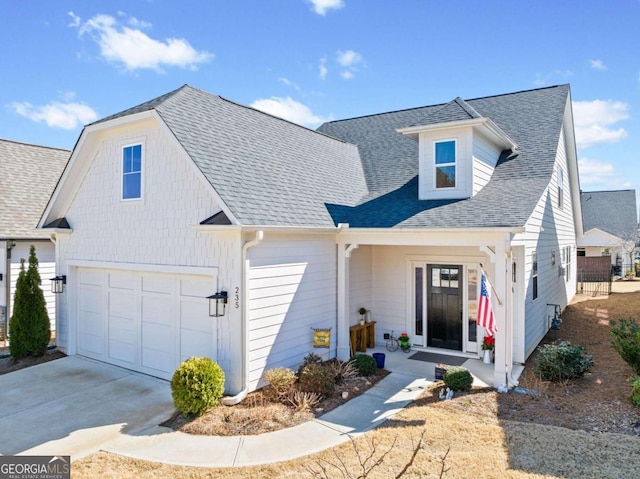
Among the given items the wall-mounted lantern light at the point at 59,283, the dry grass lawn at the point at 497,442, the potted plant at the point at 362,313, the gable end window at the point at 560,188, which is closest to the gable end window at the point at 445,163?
the potted plant at the point at 362,313

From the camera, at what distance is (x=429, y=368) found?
10031mm

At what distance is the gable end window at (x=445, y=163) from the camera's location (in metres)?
11.1

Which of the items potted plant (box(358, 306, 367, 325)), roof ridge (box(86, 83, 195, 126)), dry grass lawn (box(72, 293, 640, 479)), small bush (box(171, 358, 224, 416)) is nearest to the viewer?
dry grass lawn (box(72, 293, 640, 479))

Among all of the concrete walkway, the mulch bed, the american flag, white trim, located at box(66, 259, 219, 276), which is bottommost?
the mulch bed

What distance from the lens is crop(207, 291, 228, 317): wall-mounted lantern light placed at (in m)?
8.07

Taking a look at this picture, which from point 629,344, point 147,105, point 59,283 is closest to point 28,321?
point 59,283

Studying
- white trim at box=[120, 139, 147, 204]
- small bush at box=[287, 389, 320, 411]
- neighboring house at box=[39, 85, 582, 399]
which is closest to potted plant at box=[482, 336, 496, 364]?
neighboring house at box=[39, 85, 582, 399]

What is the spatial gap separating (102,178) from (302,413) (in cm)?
767

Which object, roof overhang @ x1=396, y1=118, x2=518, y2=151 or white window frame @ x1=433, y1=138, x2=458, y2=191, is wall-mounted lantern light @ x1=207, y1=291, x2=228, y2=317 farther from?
roof overhang @ x1=396, y1=118, x2=518, y2=151

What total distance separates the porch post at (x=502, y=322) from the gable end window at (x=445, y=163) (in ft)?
10.1

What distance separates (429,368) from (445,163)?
5266 millimetres

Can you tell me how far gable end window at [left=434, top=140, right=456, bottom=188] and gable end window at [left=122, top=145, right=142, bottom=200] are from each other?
24.6ft

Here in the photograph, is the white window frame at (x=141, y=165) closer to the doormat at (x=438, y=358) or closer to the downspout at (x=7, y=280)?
the downspout at (x=7, y=280)

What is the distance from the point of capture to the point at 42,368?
10305mm
